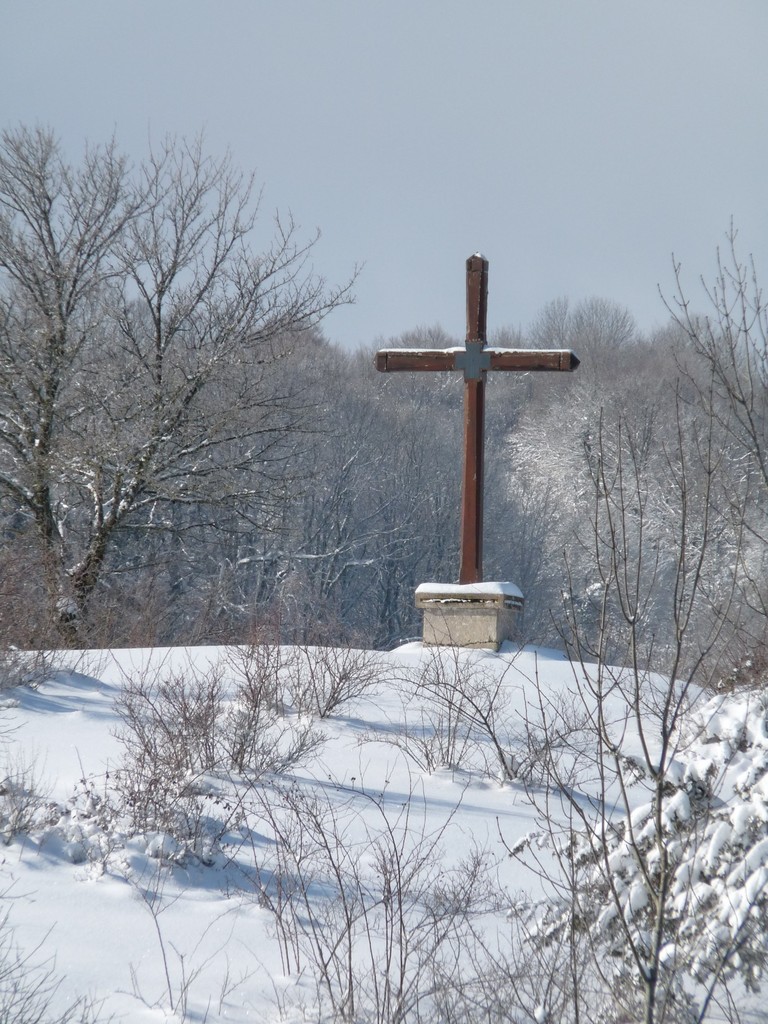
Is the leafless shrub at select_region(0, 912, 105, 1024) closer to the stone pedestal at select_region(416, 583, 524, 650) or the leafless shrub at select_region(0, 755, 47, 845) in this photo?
the leafless shrub at select_region(0, 755, 47, 845)

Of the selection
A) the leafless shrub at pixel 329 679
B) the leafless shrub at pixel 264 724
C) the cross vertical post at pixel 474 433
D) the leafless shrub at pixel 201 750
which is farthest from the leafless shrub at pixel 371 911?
the cross vertical post at pixel 474 433

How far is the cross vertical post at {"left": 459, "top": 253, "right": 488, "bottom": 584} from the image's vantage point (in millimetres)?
9641

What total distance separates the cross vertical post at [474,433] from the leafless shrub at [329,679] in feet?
6.63

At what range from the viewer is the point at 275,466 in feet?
92.4

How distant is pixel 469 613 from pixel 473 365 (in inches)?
99.9

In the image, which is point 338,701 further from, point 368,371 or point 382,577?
point 368,371

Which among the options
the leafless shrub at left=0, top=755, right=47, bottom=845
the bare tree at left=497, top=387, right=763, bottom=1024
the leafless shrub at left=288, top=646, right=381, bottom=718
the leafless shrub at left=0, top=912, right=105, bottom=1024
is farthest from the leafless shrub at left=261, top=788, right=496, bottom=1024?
the leafless shrub at left=288, top=646, right=381, bottom=718

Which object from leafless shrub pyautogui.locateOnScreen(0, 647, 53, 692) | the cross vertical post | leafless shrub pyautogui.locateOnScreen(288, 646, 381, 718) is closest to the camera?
leafless shrub pyautogui.locateOnScreen(288, 646, 381, 718)

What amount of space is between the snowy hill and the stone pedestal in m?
1.28

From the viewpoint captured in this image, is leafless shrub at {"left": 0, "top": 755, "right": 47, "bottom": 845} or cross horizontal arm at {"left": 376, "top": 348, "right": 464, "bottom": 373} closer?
leafless shrub at {"left": 0, "top": 755, "right": 47, "bottom": 845}


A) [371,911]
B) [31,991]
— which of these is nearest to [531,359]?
[371,911]

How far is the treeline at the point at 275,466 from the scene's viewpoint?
4.66 m

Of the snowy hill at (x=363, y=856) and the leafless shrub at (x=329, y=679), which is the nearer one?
the snowy hill at (x=363, y=856)

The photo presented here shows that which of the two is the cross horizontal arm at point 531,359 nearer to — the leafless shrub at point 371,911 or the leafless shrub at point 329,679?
the leafless shrub at point 329,679
